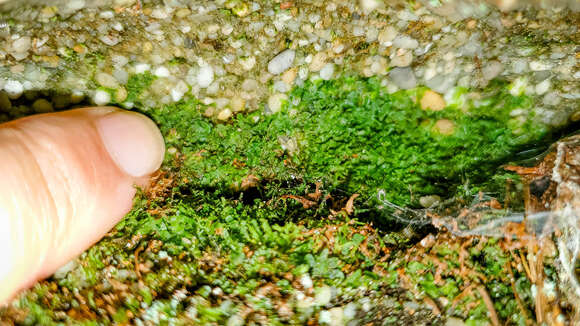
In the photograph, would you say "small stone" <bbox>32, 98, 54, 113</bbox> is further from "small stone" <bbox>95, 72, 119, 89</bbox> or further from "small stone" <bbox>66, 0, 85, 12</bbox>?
"small stone" <bbox>66, 0, 85, 12</bbox>

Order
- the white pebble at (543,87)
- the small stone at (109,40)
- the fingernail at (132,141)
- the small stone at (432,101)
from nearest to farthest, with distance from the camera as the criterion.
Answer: the fingernail at (132,141), the small stone at (109,40), the white pebble at (543,87), the small stone at (432,101)

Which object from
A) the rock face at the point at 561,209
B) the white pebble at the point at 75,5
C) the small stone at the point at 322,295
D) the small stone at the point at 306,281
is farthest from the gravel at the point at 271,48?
the small stone at the point at 322,295

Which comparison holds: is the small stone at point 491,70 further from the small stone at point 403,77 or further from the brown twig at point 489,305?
the brown twig at point 489,305

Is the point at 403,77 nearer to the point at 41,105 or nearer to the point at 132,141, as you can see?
the point at 132,141

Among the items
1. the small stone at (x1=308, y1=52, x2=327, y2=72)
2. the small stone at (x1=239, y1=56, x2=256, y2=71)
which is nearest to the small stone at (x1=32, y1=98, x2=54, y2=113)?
the small stone at (x1=239, y1=56, x2=256, y2=71)

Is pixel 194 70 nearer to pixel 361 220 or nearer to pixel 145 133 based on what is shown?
pixel 145 133
